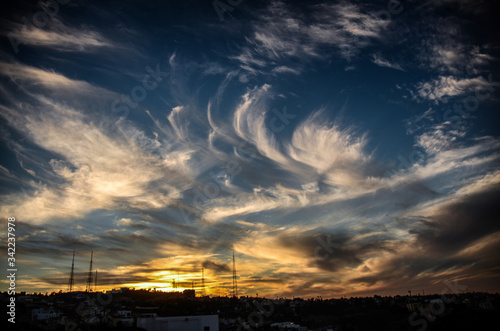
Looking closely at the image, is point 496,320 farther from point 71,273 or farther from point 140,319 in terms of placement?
point 71,273

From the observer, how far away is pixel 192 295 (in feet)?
439

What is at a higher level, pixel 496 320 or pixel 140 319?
pixel 140 319

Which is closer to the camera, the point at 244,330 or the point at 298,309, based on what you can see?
the point at 244,330

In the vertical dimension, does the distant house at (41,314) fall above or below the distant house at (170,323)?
above

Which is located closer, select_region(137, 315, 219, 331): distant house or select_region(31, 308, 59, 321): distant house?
select_region(137, 315, 219, 331): distant house

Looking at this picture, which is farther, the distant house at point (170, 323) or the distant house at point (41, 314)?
the distant house at point (41, 314)

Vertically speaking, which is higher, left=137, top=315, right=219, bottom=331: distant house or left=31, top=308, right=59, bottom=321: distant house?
left=31, top=308, right=59, bottom=321: distant house

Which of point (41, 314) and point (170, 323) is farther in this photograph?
point (41, 314)

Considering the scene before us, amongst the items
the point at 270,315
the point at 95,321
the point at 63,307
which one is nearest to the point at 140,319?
the point at 95,321

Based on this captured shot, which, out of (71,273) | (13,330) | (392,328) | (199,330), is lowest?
(392,328)

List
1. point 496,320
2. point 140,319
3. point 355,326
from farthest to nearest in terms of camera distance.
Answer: point 355,326 < point 496,320 < point 140,319

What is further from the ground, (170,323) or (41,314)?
(41,314)

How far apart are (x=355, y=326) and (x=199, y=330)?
52634 millimetres

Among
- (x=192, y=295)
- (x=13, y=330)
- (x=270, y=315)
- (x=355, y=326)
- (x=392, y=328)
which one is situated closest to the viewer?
(x=13, y=330)
